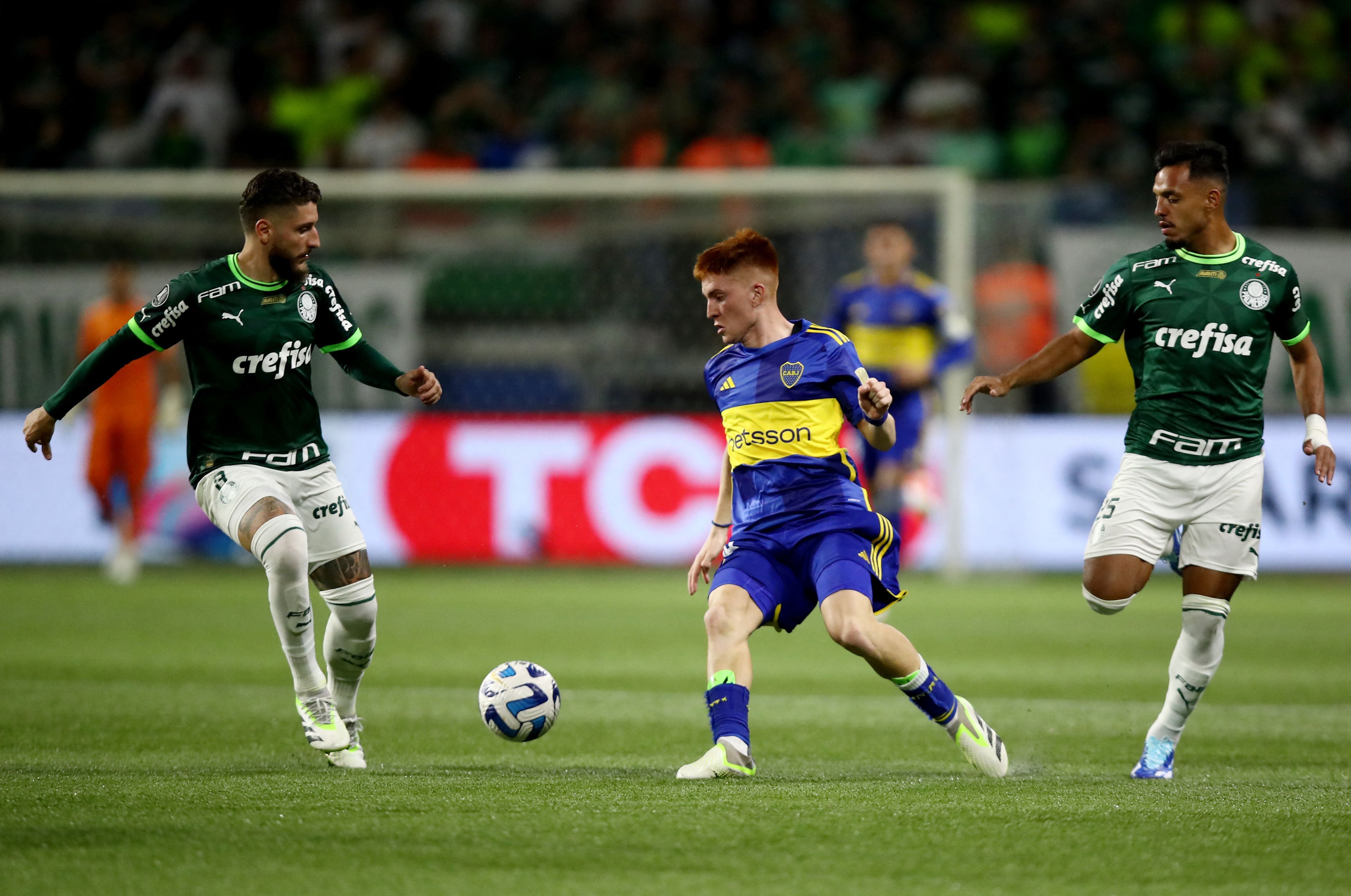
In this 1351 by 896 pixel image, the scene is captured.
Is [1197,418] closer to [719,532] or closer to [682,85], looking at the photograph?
[719,532]

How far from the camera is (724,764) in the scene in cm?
515

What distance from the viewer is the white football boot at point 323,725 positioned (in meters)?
5.49

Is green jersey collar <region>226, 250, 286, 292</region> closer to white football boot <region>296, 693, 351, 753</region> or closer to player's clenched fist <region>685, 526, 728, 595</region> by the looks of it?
white football boot <region>296, 693, 351, 753</region>

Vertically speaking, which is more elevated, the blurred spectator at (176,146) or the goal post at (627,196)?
the blurred spectator at (176,146)

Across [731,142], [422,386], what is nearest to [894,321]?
[731,142]

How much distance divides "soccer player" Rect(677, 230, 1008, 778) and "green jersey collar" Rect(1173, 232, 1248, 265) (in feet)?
3.90

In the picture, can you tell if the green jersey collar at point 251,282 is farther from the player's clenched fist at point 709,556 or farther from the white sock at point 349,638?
the player's clenched fist at point 709,556

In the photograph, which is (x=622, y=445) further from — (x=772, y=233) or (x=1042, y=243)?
(x=1042, y=243)

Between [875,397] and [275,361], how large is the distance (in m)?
2.03

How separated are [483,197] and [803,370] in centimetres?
967

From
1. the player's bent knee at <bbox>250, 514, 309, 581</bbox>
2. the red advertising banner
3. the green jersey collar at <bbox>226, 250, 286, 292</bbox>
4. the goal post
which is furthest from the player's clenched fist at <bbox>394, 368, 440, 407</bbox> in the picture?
the goal post

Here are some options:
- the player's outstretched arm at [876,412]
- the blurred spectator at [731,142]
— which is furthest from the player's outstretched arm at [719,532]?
the blurred spectator at [731,142]

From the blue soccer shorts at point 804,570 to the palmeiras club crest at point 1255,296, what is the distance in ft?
4.53

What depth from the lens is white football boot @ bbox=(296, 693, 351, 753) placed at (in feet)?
18.0
